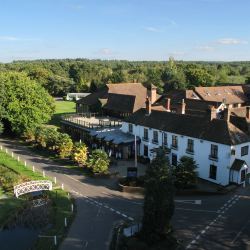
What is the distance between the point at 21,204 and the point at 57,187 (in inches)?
187

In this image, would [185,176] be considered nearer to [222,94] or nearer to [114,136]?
[114,136]

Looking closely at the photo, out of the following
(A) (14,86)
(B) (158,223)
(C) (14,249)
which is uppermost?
(A) (14,86)

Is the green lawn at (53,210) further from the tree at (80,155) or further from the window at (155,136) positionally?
the window at (155,136)

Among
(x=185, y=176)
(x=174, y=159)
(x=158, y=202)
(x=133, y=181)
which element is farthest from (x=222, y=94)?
(x=158, y=202)

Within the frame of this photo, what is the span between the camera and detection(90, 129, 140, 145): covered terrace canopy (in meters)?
44.7

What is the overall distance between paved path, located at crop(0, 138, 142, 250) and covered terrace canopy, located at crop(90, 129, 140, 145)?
7.37m

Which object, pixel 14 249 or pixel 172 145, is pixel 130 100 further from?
pixel 14 249

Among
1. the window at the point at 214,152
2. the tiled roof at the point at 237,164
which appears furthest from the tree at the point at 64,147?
the tiled roof at the point at 237,164

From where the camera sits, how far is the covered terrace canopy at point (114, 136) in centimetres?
4471

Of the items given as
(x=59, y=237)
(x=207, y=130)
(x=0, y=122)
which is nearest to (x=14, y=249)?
(x=59, y=237)

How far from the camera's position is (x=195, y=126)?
126 feet

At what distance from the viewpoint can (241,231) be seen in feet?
84.3

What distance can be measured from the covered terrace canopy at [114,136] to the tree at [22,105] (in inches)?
416

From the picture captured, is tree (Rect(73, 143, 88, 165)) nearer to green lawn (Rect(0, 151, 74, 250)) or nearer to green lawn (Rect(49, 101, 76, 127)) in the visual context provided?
green lawn (Rect(0, 151, 74, 250))
